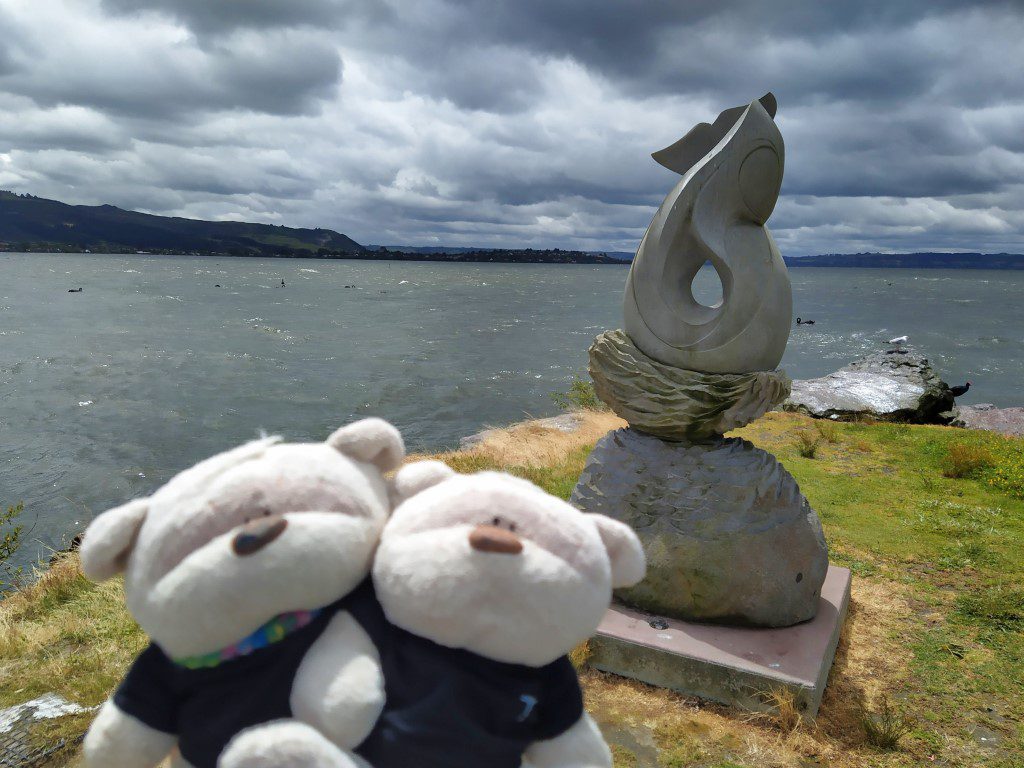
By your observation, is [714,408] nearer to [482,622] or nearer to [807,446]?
[482,622]

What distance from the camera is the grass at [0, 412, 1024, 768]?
4.45 m

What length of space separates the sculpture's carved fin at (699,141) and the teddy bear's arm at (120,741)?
5408 mm

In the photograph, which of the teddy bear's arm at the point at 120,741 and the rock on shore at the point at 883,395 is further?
the rock on shore at the point at 883,395

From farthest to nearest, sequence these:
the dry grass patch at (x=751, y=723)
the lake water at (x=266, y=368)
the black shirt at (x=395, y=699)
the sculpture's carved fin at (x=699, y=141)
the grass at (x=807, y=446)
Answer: the lake water at (x=266, y=368), the grass at (x=807, y=446), the sculpture's carved fin at (x=699, y=141), the dry grass patch at (x=751, y=723), the black shirt at (x=395, y=699)

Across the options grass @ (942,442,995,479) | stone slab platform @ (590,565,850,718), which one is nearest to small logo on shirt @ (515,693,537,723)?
stone slab platform @ (590,565,850,718)

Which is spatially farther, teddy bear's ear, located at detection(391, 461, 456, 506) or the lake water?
the lake water

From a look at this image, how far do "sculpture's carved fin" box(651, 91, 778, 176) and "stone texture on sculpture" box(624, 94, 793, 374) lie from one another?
19cm

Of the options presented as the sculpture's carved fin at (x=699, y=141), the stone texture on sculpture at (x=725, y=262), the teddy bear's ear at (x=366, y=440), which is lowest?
the teddy bear's ear at (x=366, y=440)

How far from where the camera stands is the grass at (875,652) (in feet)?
14.6

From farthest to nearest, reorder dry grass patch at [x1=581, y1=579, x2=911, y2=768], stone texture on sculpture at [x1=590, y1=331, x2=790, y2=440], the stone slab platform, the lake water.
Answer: the lake water → stone texture on sculpture at [x1=590, y1=331, x2=790, y2=440] → the stone slab platform → dry grass patch at [x1=581, y1=579, x2=911, y2=768]

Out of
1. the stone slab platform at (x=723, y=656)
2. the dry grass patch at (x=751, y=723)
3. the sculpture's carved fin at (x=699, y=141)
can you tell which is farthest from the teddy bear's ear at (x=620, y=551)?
the sculpture's carved fin at (x=699, y=141)

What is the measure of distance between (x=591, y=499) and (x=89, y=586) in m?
4.75

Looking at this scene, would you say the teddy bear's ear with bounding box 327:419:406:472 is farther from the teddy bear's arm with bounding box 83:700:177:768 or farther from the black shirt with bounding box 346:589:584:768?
the teddy bear's arm with bounding box 83:700:177:768

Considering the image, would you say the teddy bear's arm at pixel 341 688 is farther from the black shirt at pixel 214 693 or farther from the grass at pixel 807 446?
the grass at pixel 807 446
